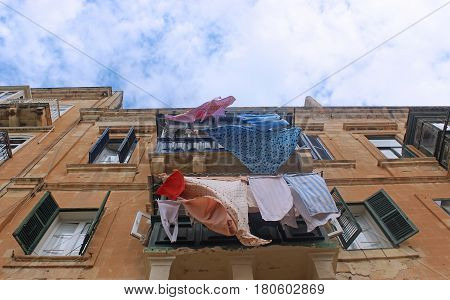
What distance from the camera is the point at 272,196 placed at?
8.49 meters

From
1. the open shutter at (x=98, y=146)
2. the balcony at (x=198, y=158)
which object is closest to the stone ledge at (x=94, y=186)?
the balcony at (x=198, y=158)

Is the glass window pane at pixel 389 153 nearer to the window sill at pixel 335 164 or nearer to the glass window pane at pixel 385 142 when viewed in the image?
the glass window pane at pixel 385 142

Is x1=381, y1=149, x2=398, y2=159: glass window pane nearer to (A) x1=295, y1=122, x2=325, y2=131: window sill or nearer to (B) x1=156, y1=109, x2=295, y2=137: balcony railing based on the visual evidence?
(A) x1=295, y1=122, x2=325, y2=131: window sill

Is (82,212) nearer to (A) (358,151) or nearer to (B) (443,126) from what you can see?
(A) (358,151)

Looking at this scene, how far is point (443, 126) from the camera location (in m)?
13.9

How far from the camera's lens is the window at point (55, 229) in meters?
9.55

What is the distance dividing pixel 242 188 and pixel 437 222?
17.6ft

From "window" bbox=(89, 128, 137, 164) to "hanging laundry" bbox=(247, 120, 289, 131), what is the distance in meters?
4.97

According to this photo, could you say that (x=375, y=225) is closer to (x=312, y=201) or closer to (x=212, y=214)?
(x=312, y=201)

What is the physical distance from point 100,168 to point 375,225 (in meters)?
8.35

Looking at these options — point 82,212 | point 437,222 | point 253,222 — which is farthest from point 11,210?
point 437,222

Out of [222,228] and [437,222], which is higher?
[222,228]

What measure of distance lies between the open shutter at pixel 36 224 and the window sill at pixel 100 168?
2545 millimetres

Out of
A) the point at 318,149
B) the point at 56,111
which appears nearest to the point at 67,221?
the point at 318,149
